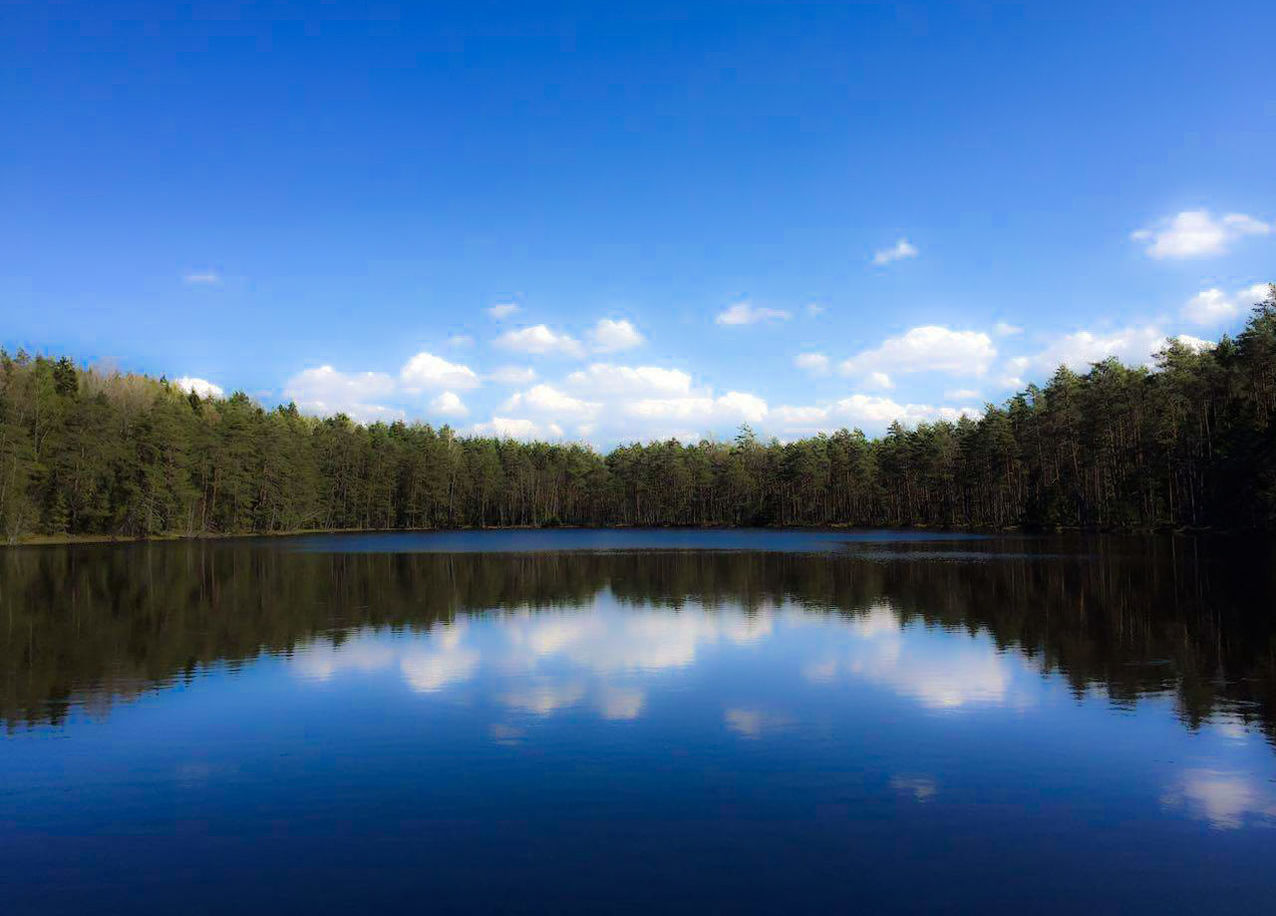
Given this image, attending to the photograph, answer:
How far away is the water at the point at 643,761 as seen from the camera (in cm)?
804

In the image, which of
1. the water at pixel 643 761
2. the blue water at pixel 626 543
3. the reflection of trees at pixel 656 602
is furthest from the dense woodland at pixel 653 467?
the water at pixel 643 761

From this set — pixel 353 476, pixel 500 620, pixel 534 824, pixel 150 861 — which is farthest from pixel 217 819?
pixel 353 476

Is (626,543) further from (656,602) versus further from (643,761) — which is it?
(643,761)

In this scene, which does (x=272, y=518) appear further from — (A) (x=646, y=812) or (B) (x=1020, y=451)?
(A) (x=646, y=812)

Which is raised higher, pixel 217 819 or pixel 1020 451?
pixel 1020 451

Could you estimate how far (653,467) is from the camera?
15375cm

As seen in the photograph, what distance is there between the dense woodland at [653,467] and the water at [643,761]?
57274mm

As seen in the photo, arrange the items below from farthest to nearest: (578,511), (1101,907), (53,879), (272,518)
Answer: (578,511), (272,518), (53,879), (1101,907)

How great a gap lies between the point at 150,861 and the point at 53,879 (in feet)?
2.81

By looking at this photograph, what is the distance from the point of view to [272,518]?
111562 mm

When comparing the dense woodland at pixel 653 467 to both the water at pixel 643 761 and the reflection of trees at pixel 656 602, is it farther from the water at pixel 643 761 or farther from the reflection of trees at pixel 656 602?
the water at pixel 643 761

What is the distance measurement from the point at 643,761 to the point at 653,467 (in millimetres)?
141977

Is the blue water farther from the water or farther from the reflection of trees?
the water

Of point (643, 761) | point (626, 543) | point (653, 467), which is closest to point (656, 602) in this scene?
point (643, 761)
